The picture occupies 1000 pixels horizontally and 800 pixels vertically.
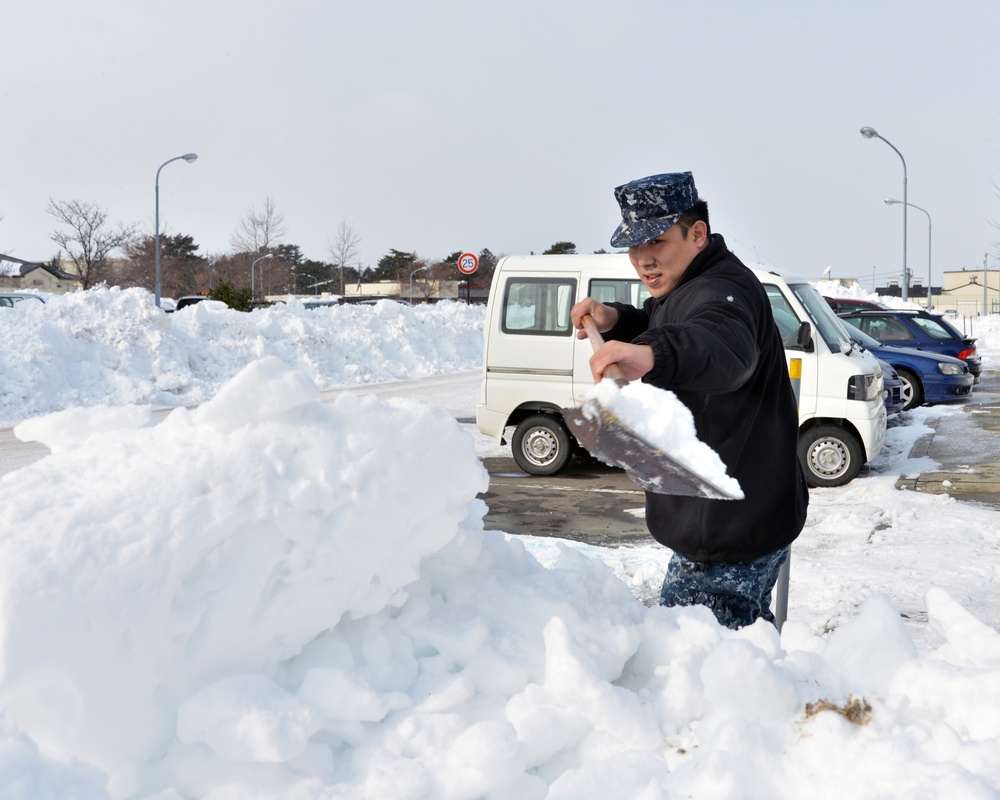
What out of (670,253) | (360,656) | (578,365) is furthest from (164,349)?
(360,656)

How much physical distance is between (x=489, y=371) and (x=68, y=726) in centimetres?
787

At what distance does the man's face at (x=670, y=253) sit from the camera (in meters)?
2.68

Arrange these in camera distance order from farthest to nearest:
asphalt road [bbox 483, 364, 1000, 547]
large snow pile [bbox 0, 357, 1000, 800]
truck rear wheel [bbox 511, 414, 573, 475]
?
truck rear wheel [bbox 511, 414, 573, 475] < asphalt road [bbox 483, 364, 1000, 547] < large snow pile [bbox 0, 357, 1000, 800]

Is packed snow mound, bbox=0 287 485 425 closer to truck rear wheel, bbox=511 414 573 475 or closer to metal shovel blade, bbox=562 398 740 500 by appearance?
truck rear wheel, bbox=511 414 573 475

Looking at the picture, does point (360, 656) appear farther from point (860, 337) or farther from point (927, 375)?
point (927, 375)

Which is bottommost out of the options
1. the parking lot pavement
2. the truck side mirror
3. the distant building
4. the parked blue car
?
the parking lot pavement

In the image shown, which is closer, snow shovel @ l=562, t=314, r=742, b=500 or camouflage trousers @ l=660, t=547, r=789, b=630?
snow shovel @ l=562, t=314, r=742, b=500

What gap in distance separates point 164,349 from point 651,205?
16.9m

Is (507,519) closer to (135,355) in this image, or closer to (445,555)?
(445,555)

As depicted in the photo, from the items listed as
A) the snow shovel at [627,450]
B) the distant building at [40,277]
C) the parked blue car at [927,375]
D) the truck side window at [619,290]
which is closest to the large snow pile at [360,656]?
the snow shovel at [627,450]

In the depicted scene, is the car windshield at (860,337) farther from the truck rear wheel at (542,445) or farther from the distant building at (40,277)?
the distant building at (40,277)

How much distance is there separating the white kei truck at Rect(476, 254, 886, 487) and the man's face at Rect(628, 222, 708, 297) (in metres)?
6.13

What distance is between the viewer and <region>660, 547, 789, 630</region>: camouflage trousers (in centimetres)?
281

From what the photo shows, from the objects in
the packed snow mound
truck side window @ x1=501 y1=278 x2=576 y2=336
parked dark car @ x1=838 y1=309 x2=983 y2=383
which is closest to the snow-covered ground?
truck side window @ x1=501 y1=278 x2=576 y2=336
